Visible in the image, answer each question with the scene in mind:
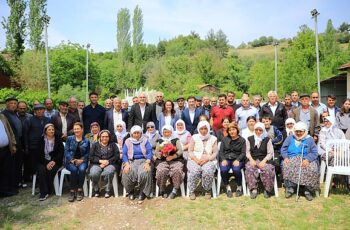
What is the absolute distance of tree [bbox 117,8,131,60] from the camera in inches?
1989

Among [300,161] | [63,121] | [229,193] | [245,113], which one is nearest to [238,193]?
[229,193]

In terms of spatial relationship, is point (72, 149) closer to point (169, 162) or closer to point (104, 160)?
point (104, 160)

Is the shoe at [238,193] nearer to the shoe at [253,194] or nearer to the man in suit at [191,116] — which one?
the shoe at [253,194]

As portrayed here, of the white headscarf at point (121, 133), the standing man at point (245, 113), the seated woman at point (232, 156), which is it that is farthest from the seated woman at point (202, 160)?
the white headscarf at point (121, 133)

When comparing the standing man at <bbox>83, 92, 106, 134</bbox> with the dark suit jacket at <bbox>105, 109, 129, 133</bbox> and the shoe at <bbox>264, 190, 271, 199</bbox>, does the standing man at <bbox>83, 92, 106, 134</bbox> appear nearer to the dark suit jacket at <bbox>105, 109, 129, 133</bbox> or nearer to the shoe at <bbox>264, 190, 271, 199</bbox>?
the dark suit jacket at <bbox>105, 109, 129, 133</bbox>

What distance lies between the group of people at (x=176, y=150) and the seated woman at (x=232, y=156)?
0.7 inches

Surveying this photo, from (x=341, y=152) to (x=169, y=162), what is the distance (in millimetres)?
3203

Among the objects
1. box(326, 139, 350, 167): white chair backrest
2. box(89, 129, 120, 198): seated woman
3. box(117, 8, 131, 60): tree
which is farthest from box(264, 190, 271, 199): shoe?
box(117, 8, 131, 60): tree

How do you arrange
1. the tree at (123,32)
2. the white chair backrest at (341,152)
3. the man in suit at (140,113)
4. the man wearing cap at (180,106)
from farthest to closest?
the tree at (123,32) → the man wearing cap at (180,106) → the man in suit at (140,113) → the white chair backrest at (341,152)

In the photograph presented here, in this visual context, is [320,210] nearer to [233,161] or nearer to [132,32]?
[233,161]

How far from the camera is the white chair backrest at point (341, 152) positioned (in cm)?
586

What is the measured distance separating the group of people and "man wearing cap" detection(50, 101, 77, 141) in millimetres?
21

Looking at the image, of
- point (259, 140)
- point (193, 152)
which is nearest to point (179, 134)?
point (193, 152)

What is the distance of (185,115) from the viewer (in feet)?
24.1
